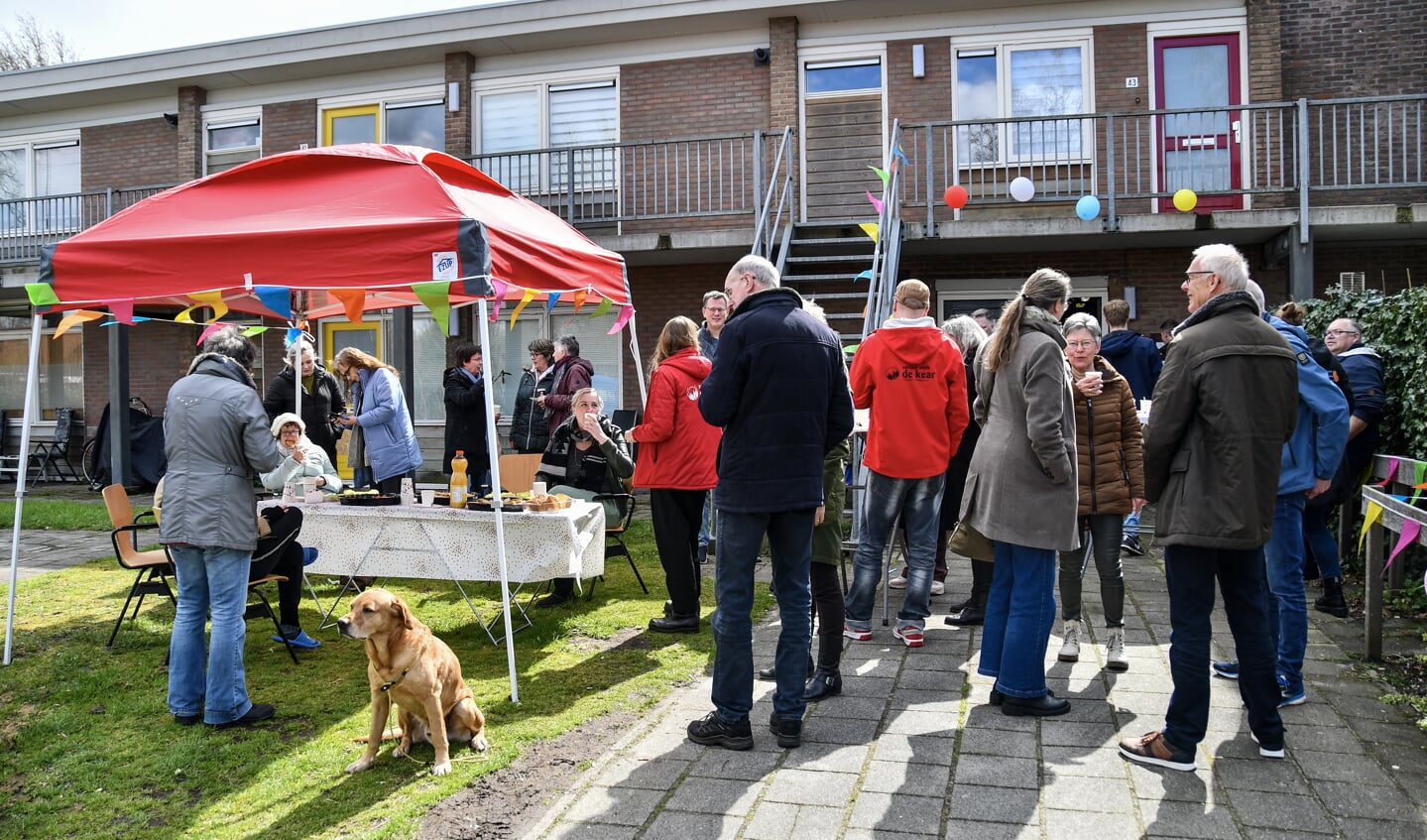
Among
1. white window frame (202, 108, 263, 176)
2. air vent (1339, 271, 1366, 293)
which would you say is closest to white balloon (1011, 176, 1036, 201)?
air vent (1339, 271, 1366, 293)

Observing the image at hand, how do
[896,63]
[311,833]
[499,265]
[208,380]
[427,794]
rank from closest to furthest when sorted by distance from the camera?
1. [311,833]
2. [427,794]
3. [208,380]
4. [499,265]
5. [896,63]

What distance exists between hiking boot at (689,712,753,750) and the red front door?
9.59m

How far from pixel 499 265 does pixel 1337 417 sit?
13.1ft

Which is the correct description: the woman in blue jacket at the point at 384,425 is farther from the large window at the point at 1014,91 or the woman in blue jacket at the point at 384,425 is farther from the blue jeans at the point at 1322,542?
the large window at the point at 1014,91

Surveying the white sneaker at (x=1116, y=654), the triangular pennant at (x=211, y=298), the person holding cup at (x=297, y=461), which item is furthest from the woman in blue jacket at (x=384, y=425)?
the white sneaker at (x=1116, y=654)

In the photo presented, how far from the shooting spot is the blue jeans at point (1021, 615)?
13.1ft

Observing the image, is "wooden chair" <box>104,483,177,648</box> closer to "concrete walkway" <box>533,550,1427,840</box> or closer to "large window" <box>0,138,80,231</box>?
"concrete walkway" <box>533,550,1427,840</box>

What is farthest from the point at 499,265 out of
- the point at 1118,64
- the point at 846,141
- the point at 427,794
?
the point at 1118,64

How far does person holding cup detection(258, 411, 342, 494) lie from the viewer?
6.51 meters

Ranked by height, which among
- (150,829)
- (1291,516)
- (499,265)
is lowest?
(150,829)

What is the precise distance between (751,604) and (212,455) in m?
2.48

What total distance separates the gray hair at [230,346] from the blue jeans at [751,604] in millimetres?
2383

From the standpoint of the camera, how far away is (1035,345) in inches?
156

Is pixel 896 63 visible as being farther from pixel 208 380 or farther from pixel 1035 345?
pixel 208 380
